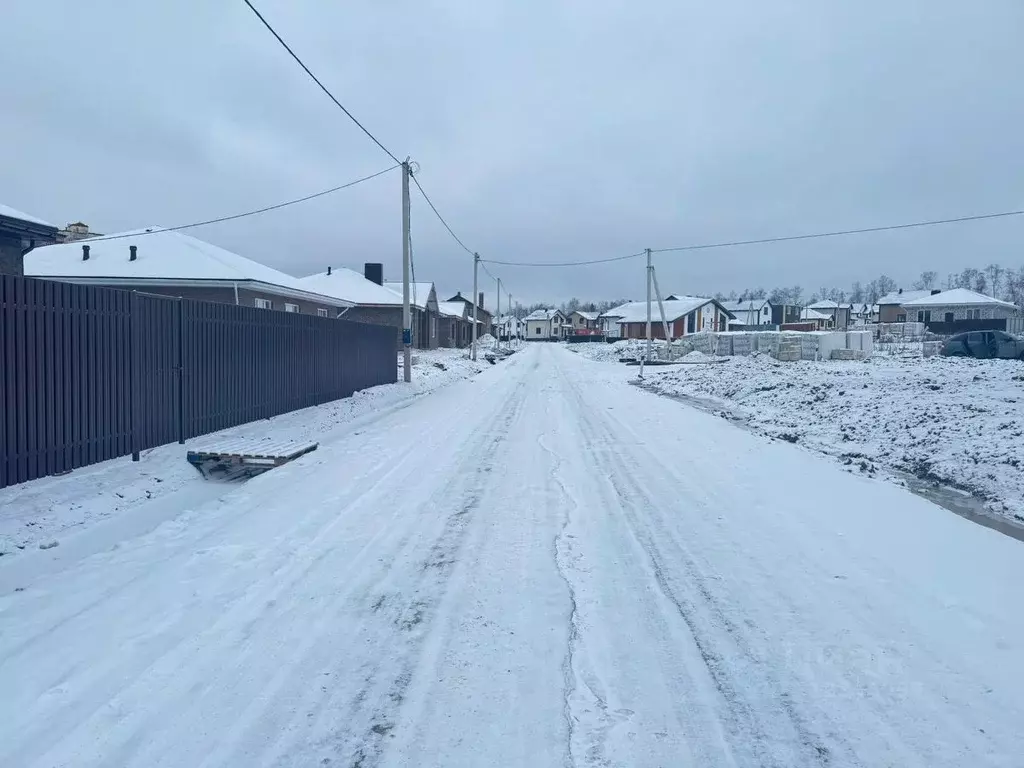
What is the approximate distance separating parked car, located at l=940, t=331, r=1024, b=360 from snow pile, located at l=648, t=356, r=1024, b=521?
70.7ft

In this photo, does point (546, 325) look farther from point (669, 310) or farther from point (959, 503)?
point (959, 503)

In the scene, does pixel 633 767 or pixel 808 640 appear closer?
pixel 633 767

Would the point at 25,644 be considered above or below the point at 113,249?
below

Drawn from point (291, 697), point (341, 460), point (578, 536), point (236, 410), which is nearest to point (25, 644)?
point (291, 697)

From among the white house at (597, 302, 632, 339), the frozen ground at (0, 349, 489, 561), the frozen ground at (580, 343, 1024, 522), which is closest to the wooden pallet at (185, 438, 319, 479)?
the frozen ground at (0, 349, 489, 561)

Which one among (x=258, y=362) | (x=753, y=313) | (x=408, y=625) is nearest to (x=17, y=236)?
(x=258, y=362)

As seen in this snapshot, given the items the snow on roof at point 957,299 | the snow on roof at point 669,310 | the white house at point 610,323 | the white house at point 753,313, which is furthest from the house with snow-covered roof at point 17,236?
the white house at point 610,323

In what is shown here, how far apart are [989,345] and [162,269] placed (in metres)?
38.6

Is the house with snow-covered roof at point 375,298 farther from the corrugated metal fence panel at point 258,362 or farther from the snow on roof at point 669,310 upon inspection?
the snow on roof at point 669,310

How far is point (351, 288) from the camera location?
44.2 meters

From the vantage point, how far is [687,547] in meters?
6.07

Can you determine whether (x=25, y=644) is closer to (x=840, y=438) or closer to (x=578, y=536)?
(x=578, y=536)

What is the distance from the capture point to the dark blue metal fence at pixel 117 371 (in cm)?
716

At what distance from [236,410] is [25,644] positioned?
27.0 feet
